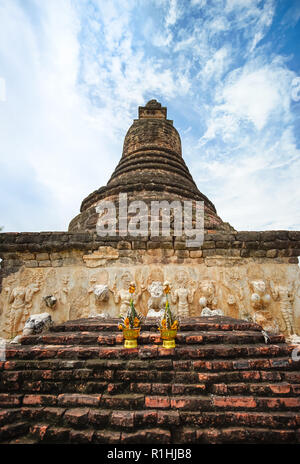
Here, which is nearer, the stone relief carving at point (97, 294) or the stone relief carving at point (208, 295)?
the stone relief carving at point (97, 294)

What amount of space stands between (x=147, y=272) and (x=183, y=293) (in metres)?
0.80

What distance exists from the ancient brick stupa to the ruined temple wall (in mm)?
21

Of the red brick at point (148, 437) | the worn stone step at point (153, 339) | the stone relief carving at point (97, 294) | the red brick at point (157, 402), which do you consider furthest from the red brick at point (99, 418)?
the stone relief carving at point (97, 294)

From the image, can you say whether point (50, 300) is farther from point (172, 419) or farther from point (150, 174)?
point (150, 174)

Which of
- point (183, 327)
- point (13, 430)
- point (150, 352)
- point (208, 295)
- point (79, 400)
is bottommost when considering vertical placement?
point (13, 430)

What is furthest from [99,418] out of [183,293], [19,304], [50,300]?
[19,304]

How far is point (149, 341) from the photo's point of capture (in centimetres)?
233

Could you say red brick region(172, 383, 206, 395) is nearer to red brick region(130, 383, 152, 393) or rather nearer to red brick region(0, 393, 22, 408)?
red brick region(130, 383, 152, 393)

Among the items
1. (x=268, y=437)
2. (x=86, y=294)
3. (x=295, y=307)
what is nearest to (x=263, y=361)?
(x=268, y=437)

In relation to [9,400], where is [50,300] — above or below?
above

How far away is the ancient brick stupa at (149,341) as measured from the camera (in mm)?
1631

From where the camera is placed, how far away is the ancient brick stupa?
64.2 inches

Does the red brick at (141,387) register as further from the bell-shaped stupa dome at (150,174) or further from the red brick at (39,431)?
the bell-shaped stupa dome at (150,174)

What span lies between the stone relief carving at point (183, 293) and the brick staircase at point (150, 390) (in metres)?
1.48
